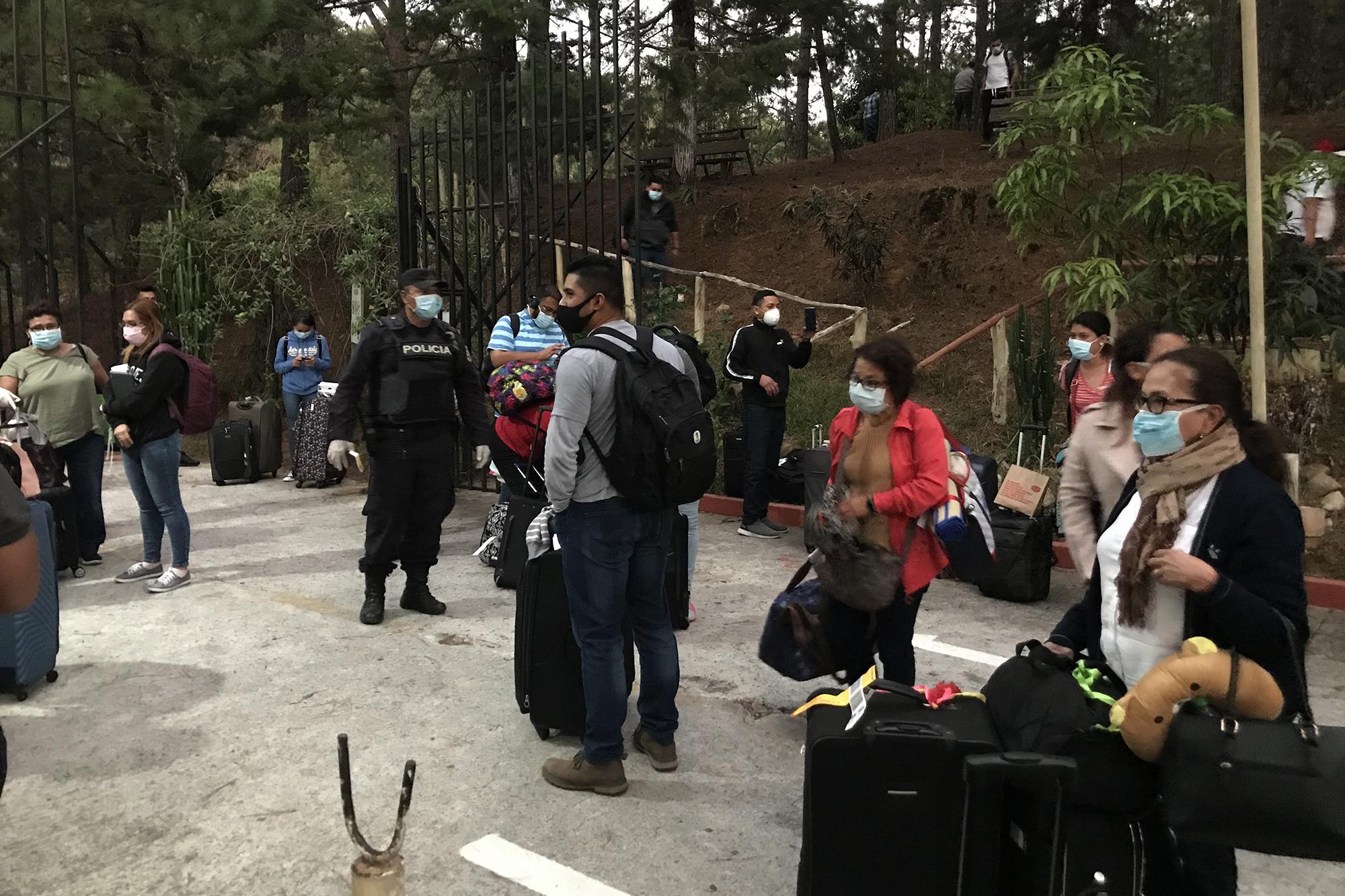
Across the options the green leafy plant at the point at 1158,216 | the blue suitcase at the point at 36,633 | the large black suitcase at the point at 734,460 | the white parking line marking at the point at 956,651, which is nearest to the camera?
the blue suitcase at the point at 36,633

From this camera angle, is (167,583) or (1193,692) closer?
(1193,692)

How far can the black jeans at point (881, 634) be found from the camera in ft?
13.2

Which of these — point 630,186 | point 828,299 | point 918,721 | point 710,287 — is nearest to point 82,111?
point 630,186

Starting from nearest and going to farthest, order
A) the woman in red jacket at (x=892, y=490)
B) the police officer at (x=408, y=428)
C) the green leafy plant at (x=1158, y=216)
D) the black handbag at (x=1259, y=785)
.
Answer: the black handbag at (x=1259, y=785)
the woman in red jacket at (x=892, y=490)
the police officer at (x=408, y=428)
the green leafy plant at (x=1158, y=216)

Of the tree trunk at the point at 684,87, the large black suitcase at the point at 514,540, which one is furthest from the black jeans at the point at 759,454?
the tree trunk at the point at 684,87

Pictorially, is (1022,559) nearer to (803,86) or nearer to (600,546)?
(600,546)

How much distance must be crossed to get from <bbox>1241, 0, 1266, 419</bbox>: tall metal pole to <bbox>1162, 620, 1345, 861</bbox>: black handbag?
7.69 feet

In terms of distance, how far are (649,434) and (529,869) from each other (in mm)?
1417

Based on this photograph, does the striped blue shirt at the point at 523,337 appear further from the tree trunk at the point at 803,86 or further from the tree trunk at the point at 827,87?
the tree trunk at the point at 827,87

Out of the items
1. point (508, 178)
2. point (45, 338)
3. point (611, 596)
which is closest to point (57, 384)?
point (45, 338)

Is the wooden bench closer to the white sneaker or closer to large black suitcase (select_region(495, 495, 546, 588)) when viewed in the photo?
large black suitcase (select_region(495, 495, 546, 588))

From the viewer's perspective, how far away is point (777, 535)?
782cm

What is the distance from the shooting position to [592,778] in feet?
12.3

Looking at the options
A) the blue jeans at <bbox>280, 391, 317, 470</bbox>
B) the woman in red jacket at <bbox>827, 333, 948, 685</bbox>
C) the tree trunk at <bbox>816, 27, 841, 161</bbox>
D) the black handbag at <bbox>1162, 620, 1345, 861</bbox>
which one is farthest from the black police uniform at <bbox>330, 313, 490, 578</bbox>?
the tree trunk at <bbox>816, 27, 841, 161</bbox>
